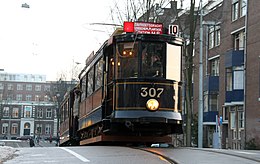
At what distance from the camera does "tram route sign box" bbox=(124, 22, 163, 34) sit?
16672mm

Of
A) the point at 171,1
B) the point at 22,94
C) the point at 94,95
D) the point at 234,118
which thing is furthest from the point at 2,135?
the point at 94,95

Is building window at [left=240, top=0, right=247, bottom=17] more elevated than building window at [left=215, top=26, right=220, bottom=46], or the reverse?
building window at [left=240, top=0, right=247, bottom=17]

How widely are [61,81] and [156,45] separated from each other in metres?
55.3

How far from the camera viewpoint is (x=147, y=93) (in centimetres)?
1620

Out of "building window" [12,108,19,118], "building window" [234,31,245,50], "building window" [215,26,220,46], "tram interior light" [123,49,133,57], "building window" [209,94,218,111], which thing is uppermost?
"building window" [215,26,220,46]

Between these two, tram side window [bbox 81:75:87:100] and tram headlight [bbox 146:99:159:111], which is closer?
tram headlight [bbox 146:99:159:111]

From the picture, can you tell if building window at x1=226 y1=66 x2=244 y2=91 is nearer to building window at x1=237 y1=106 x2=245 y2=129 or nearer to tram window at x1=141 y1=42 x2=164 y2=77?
building window at x1=237 y1=106 x2=245 y2=129

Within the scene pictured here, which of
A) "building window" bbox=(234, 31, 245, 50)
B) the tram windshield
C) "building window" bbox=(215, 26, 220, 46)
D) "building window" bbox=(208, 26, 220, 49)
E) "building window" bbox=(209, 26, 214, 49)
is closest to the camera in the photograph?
the tram windshield

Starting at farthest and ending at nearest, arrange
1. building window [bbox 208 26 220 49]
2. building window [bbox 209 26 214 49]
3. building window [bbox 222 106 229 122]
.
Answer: building window [bbox 209 26 214 49], building window [bbox 208 26 220 49], building window [bbox 222 106 229 122]

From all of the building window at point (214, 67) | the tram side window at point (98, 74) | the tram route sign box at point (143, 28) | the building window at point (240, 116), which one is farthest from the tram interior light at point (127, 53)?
the building window at point (214, 67)

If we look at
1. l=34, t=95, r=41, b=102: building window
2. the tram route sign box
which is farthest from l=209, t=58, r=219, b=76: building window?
l=34, t=95, r=41, b=102: building window

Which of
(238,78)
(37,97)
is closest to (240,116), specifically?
(238,78)

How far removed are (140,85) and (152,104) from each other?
2.33 ft

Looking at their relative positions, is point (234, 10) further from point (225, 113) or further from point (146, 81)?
point (146, 81)
